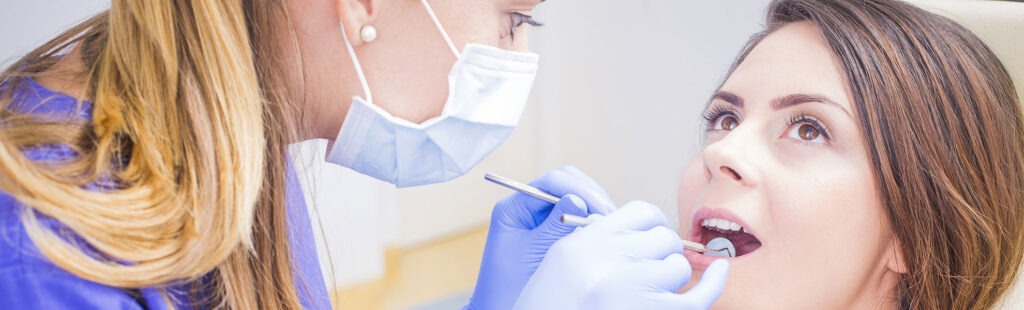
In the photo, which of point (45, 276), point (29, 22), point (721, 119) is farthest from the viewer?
point (29, 22)

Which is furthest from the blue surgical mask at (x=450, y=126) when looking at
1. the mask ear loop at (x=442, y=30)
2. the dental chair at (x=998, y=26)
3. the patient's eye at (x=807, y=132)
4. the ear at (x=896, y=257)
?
the dental chair at (x=998, y=26)

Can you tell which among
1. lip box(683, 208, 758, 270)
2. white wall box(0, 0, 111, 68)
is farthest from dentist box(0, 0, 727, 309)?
white wall box(0, 0, 111, 68)

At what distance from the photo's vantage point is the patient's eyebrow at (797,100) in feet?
4.21

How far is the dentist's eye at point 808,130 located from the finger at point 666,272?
0.33 meters

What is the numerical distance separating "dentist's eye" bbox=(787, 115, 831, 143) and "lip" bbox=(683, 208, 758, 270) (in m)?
0.16

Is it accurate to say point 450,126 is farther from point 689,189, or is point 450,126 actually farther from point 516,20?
point 689,189

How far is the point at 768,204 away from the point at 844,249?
0.14m

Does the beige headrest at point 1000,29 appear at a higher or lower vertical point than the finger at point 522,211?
higher

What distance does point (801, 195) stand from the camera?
4.16 feet

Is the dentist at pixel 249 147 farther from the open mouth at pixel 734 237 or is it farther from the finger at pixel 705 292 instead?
the open mouth at pixel 734 237

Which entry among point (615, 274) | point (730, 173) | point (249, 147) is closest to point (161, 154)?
point (249, 147)

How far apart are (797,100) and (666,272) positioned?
15.6 inches

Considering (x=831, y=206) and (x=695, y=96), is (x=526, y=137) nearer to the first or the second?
(x=695, y=96)

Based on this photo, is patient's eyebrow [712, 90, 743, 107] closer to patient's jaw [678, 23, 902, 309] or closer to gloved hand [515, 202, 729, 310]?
patient's jaw [678, 23, 902, 309]
